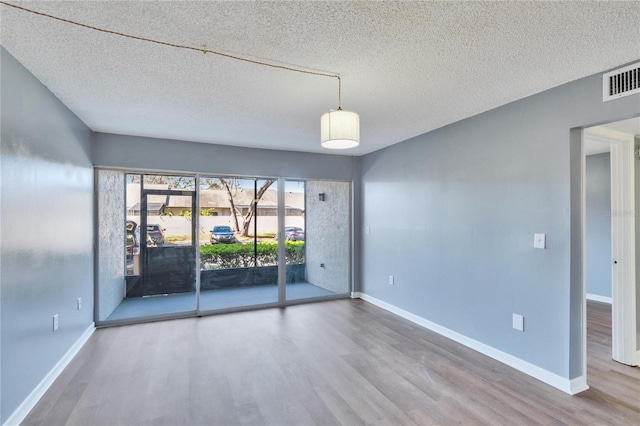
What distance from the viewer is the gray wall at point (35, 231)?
79.7 inches

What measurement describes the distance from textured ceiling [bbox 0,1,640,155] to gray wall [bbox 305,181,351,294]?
7.38ft

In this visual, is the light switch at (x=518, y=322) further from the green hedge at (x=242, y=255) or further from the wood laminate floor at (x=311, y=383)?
the green hedge at (x=242, y=255)

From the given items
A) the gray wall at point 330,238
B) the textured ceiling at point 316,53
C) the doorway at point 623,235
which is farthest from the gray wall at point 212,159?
the doorway at point 623,235

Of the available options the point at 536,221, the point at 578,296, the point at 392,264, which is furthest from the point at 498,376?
the point at 392,264

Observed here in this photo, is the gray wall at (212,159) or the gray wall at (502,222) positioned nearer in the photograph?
the gray wall at (502,222)

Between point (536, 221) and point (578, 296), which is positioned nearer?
point (578, 296)

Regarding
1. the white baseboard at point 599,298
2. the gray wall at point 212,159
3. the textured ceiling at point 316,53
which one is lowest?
the white baseboard at point 599,298

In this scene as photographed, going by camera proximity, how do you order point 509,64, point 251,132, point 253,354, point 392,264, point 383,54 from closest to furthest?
point 383,54 → point 509,64 → point 253,354 → point 251,132 → point 392,264

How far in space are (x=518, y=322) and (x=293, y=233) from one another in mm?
3294

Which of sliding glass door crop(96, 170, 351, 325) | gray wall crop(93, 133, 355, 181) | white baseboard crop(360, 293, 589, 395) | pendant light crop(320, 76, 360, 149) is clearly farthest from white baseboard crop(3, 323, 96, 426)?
white baseboard crop(360, 293, 589, 395)

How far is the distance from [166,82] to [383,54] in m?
1.71

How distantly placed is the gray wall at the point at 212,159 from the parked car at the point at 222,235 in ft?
2.72

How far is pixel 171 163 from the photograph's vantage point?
4.32m

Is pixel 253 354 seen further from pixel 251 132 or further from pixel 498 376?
pixel 251 132
